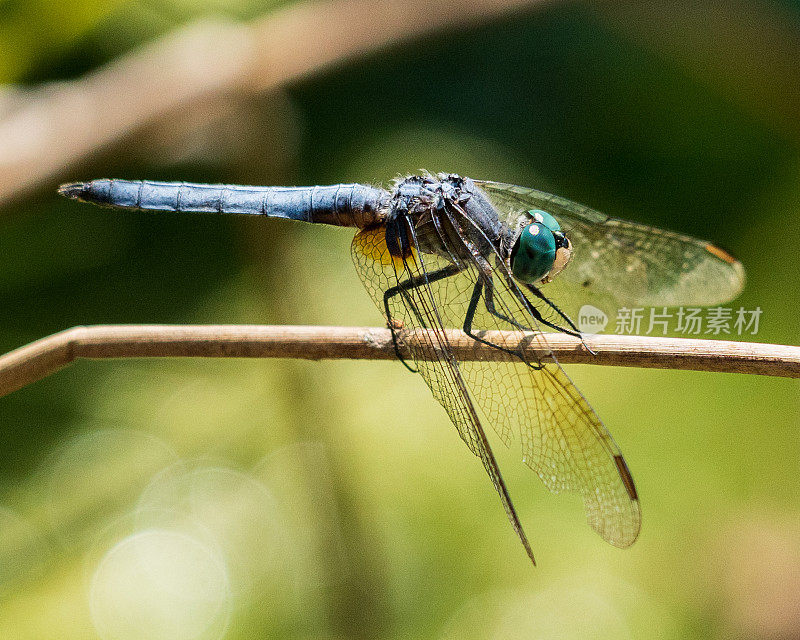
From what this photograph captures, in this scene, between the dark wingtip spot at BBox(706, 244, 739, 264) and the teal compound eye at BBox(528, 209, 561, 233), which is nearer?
the teal compound eye at BBox(528, 209, 561, 233)

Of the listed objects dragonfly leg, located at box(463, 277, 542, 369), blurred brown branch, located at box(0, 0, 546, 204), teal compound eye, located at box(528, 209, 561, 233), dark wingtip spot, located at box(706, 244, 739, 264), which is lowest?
dragonfly leg, located at box(463, 277, 542, 369)

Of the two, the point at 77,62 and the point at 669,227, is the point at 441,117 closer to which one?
the point at 669,227

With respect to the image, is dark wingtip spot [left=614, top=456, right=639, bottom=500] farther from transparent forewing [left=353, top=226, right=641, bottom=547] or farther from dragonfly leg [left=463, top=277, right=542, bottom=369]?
dragonfly leg [left=463, top=277, right=542, bottom=369]

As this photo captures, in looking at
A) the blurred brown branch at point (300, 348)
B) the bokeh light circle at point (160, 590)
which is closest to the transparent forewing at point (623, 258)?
the blurred brown branch at point (300, 348)

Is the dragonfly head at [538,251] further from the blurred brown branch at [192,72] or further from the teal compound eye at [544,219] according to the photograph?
the blurred brown branch at [192,72]

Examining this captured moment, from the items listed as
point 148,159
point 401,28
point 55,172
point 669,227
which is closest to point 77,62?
point 148,159

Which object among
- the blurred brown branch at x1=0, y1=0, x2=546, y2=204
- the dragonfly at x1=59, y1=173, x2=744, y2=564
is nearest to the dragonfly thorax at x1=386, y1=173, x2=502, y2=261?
the dragonfly at x1=59, y1=173, x2=744, y2=564
